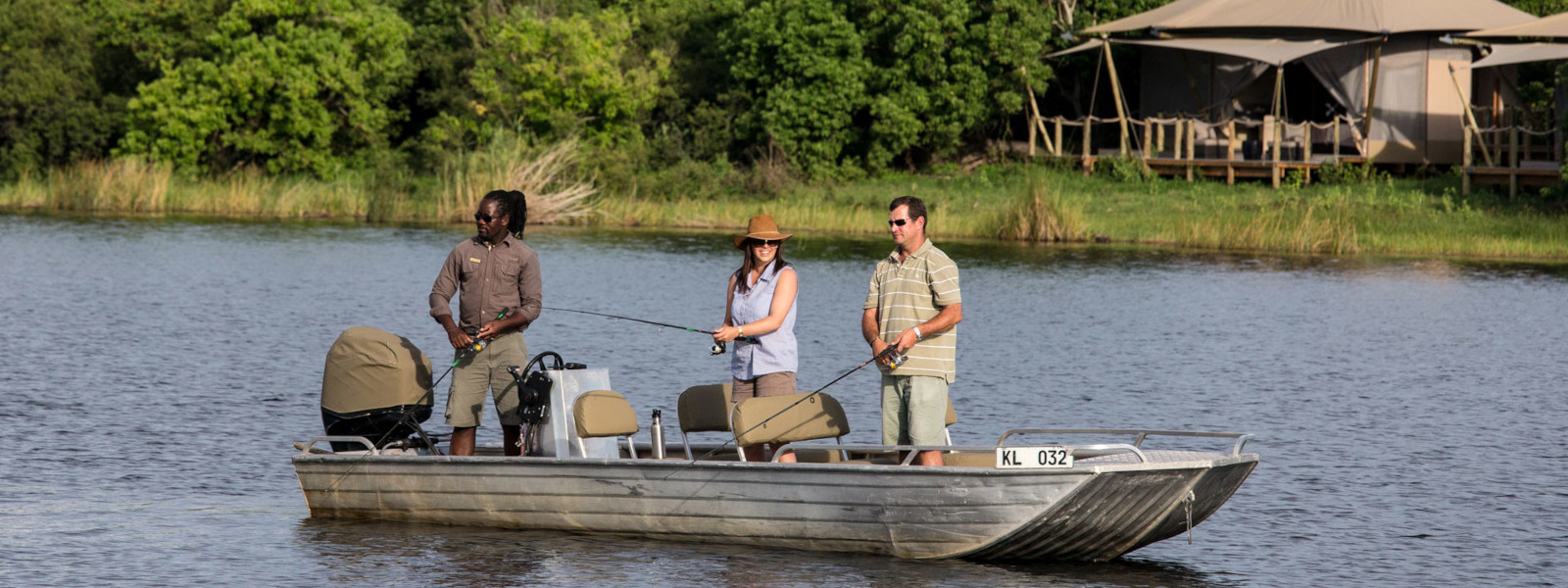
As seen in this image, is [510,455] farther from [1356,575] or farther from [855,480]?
[1356,575]

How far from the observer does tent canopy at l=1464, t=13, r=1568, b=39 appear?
3216 cm

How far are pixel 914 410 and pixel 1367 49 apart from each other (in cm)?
3025

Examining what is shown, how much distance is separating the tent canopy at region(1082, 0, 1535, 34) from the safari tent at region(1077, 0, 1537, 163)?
0.02 m

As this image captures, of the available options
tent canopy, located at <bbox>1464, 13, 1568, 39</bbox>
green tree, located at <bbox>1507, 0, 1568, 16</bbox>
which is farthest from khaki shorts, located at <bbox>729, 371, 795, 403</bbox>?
green tree, located at <bbox>1507, 0, 1568, 16</bbox>

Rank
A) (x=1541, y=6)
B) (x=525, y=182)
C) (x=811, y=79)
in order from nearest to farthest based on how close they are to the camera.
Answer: (x=525, y=182) < (x=1541, y=6) < (x=811, y=79)

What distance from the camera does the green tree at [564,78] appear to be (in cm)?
4259

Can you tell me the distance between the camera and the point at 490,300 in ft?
32.4

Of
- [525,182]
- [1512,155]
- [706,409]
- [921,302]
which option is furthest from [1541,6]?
[921,302]

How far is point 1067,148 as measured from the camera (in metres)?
42.4

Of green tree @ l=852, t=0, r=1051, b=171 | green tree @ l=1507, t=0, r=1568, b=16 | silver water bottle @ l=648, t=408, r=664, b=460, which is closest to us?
silver water bottle @ l=648, t=408, r=664, b=460

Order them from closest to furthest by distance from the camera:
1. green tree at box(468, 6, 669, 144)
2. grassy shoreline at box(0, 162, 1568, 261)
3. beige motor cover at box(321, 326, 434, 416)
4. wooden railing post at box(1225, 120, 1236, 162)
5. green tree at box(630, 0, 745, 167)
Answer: beige motor cover at box(321, 326, 434, 416)
grassy shoreline at box(0, 162, 1568, 261)
wooden railing post at box(1225, 120, 1236, 162)
green tree at box(468, 6, 669, 144)
green tree at box(630, 0, 745, 167)

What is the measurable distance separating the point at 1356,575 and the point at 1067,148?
110 ft

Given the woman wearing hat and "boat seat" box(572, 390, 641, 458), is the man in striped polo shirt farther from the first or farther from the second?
"boat seat" box(572, 390, 641, 458)

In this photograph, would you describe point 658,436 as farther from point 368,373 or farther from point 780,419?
point 368,373
